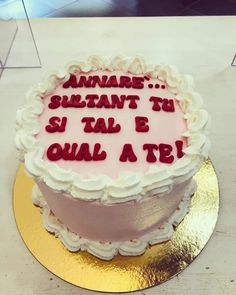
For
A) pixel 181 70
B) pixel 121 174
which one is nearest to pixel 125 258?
pixel 121 174

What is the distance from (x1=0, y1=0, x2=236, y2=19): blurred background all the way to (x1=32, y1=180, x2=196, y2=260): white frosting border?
2.02 meters

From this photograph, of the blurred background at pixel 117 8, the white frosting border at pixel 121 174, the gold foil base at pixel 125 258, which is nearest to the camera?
the white frosting border at pixel 121 174

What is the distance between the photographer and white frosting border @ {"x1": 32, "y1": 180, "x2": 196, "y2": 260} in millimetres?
1146

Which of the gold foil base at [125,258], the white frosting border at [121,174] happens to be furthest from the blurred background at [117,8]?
the gold foil base at [125,258]

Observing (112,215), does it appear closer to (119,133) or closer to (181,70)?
(119,133)

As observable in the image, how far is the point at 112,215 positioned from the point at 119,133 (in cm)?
24

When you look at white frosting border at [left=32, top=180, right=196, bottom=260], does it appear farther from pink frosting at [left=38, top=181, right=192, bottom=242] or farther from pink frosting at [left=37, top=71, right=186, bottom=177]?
pink frosting at [left=37, top=71, right=186, bottom=177]

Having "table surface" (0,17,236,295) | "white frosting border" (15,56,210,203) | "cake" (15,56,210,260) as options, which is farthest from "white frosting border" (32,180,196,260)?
"white frosting border" (15,56,210,203)

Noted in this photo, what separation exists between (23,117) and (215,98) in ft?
3.05

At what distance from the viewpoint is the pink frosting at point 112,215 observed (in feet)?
3.22

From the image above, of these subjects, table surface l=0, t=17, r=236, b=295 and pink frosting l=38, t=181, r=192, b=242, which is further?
table surface l=0, t=17, r=236, b=295

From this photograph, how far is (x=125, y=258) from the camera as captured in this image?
1.15m

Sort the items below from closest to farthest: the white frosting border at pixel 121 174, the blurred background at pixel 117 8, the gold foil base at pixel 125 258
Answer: the white frosting border at pixel 121 174
the gold foil base at pixel 125 258
the blurred background at pixel 117 8

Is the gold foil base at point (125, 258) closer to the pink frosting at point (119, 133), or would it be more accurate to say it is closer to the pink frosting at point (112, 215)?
the pink frosting at point (112, 215)
